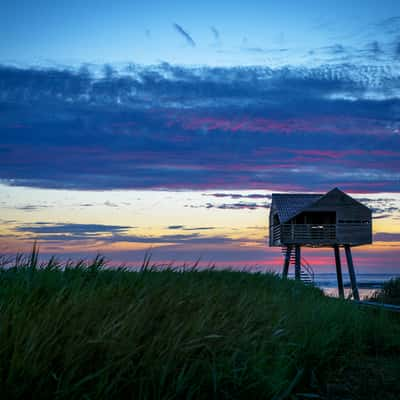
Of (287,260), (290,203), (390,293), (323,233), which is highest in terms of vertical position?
(290,203)

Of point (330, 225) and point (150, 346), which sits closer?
point (150, 346)

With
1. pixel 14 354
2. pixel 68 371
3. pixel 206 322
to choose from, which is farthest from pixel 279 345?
pixel 14 354

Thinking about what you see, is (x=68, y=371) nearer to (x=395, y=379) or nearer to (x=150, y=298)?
(x=150, y=298)

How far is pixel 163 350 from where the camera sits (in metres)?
4.57

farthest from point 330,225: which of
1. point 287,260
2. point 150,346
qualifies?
point 150,346

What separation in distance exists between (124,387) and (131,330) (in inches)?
20.7

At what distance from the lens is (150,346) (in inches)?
175

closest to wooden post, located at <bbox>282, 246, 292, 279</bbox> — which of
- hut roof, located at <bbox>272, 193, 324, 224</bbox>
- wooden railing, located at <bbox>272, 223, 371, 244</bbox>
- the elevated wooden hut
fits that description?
the elevated wooden hut

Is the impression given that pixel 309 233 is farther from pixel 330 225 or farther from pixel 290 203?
pixel 290 203

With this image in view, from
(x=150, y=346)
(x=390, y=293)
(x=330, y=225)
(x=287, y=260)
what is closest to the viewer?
(x=150, y=346)

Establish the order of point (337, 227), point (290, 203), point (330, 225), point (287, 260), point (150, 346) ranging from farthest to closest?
1. point (287, 260)
2. point (290, 203)
3. point (330, 225)
4. point (337, 227)
5. point (150, 346)

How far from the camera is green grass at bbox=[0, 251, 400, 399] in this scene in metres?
3.99

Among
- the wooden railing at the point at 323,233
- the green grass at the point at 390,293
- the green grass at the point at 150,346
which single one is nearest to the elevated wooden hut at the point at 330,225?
the wooden railing at the point at 323,233

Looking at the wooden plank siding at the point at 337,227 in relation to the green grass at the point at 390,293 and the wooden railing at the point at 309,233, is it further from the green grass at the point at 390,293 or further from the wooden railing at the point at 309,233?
the green grass at the point at 390,293
